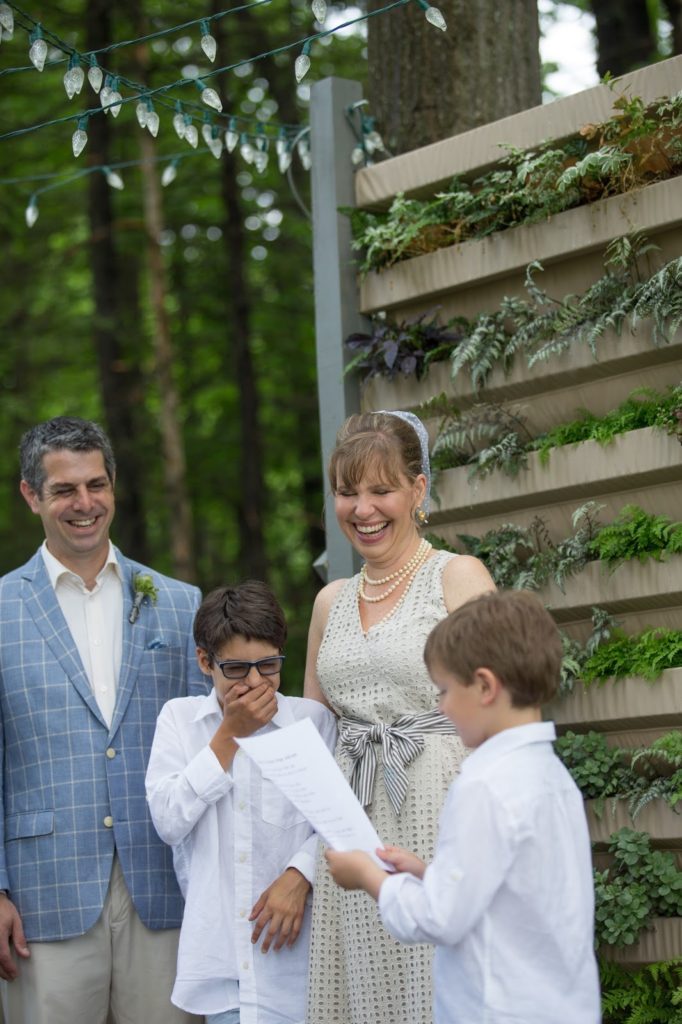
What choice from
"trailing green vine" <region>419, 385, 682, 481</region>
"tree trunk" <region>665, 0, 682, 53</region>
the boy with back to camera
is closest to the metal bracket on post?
"trailing green vine" <region>419, 385, 682, 481</region>

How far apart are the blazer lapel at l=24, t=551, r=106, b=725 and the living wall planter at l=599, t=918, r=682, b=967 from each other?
1751 mm

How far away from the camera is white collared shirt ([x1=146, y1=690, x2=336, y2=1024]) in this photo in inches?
131

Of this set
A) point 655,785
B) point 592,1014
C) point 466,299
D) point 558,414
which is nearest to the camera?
point 592,1014

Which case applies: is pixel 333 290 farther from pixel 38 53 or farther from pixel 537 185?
pixel 38 53

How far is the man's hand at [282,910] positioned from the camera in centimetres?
331

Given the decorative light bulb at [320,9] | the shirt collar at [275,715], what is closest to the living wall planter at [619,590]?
the shirt collar at [275,715]

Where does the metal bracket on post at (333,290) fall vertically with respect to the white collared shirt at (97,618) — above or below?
above

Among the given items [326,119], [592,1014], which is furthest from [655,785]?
[326,119]

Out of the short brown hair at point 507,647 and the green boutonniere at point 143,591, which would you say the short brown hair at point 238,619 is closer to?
the green boutonniere at point 143,591

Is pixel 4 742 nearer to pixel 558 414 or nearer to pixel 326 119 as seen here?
pixel 558 414

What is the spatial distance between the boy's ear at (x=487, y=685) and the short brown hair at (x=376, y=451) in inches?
37.9

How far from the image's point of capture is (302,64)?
3842 millimetres

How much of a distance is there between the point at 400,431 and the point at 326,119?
6.87ft

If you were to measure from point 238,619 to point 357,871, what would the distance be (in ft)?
3.04
